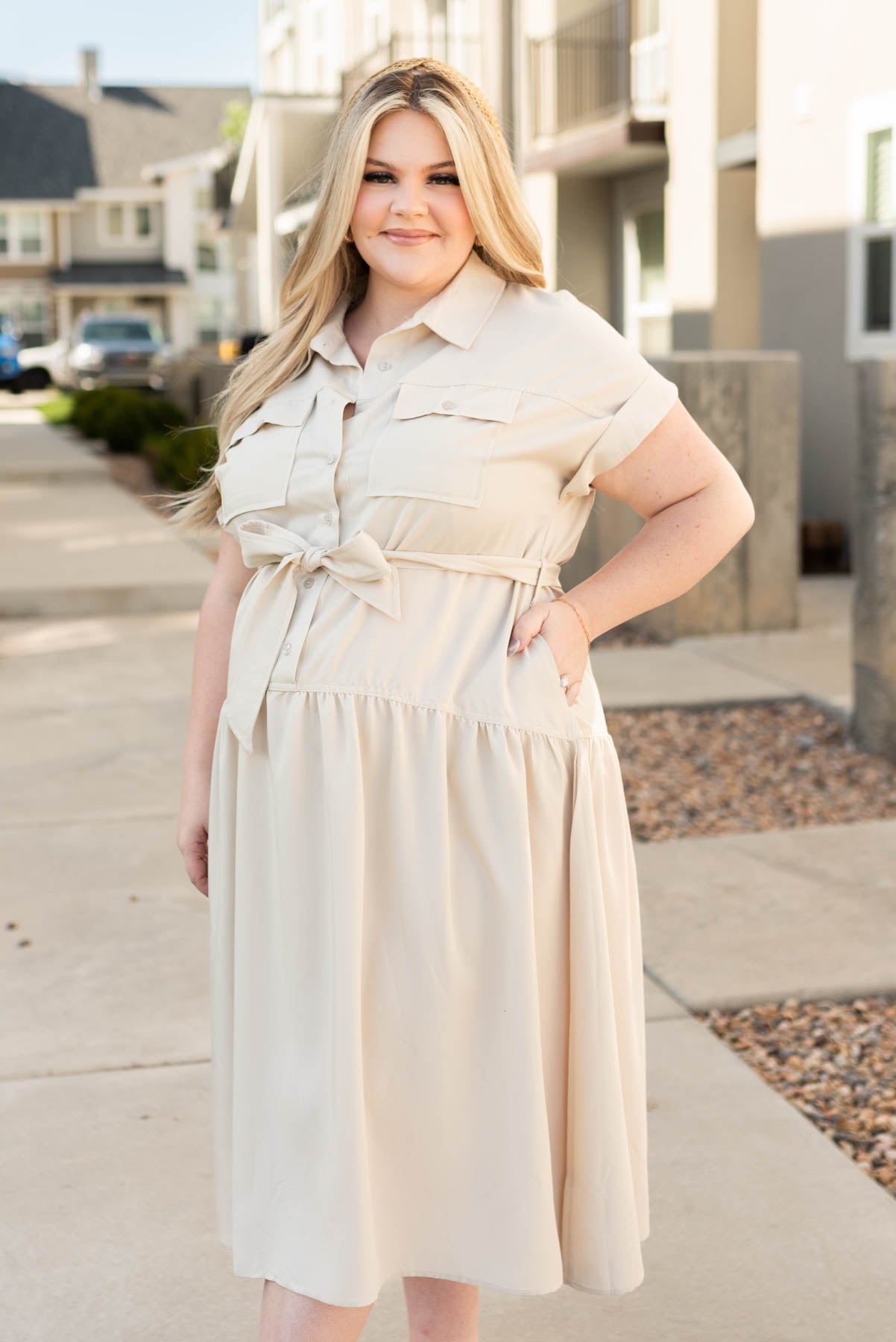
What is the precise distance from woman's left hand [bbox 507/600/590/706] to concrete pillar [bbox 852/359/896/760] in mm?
3684

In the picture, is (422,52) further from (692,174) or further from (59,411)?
(692,174)

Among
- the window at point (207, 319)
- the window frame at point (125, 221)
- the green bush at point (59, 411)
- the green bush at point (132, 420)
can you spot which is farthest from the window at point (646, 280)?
the window frame at point (125, 221)

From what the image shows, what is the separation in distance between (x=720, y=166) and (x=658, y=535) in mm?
10813

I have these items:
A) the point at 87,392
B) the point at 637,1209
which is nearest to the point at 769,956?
the point at 637,1209

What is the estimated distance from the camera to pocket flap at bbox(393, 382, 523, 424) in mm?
1877

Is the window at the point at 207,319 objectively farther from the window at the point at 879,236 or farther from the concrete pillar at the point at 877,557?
the concrete pillar at the point at 877,557

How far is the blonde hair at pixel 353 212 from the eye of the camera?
1.92 metres

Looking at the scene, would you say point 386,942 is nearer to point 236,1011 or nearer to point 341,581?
point 236,1011

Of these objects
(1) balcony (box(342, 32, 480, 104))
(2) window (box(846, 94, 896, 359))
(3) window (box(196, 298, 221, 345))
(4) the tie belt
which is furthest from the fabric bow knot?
(3) window (box(196, 298, 221, 345))

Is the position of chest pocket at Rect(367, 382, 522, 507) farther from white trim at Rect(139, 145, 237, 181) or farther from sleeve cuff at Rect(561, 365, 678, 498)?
white trim at Rect(139, 145, 237, 181)

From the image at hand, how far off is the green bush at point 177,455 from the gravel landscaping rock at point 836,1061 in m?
9.05

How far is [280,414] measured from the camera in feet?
6.56

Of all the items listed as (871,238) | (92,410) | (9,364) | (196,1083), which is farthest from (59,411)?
(196,1083)

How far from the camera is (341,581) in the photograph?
6.27 feet
